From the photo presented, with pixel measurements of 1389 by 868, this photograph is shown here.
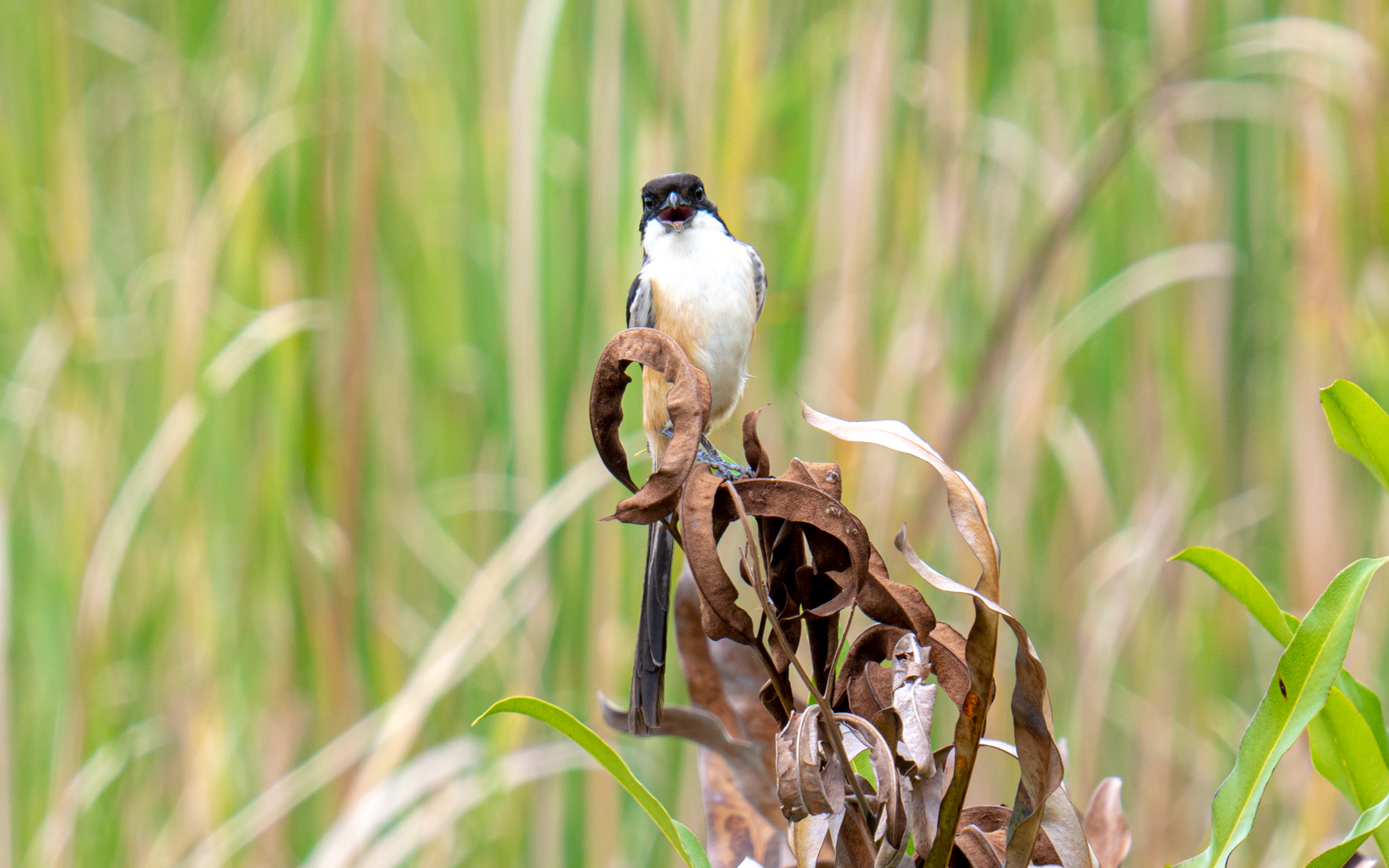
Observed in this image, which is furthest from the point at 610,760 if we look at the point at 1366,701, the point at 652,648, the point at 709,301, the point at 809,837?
A: the point at 709,301

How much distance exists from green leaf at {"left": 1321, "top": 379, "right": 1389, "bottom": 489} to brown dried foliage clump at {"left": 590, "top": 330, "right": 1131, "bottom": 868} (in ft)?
0.47

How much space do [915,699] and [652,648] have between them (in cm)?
27

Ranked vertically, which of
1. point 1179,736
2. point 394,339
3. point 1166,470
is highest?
point 394,339

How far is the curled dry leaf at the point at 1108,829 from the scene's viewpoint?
0.45m

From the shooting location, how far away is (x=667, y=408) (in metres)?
0.38

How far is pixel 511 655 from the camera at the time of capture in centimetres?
133

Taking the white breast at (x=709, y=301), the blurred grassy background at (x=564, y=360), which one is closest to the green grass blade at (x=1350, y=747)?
the white breast at (x=709, y=301)

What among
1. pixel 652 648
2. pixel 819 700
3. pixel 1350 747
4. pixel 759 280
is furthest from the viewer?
pixel 759 280

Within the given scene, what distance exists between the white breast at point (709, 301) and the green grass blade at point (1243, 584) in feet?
1.87

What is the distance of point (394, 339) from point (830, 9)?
728 millimetres

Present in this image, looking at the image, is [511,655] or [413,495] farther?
[413,495]

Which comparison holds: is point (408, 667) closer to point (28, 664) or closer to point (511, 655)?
point (511, 655)

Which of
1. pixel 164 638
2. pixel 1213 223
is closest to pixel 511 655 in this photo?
pixel 164 638

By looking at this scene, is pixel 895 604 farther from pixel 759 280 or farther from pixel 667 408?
pixel 759 280
